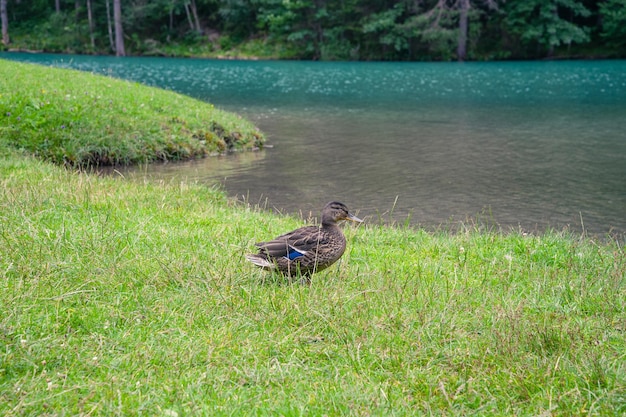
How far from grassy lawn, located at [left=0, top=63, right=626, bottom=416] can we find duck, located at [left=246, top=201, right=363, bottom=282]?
0.20 meters

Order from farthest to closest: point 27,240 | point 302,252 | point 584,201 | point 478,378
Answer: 1. point 584,201
2. point 27,240
3. point 302,252
4. point 478,378

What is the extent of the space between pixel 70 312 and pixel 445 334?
2917mm

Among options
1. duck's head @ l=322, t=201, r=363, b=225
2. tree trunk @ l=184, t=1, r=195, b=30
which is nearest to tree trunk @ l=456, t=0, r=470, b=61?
tree trunk @ l=184, t=1, r=195, b=30

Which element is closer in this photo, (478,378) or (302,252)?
Answer: (478,378)

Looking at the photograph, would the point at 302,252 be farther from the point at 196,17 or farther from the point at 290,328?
the point at 196,17

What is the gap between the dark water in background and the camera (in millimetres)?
12188

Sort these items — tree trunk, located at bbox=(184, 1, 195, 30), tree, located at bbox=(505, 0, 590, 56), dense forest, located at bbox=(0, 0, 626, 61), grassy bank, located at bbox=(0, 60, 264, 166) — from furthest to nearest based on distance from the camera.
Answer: tree trunk, located at bbox=(184, 1, 195, 30) → dense forest, located at bbox=(0, 0, 626, 61) → tree, located at bbox=(505, 0, 590, 56) → grassy bank, located at bbox=(0, 60, 264, 166)

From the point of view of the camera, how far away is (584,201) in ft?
41.0

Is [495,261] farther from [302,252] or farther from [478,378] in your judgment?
[478,378]

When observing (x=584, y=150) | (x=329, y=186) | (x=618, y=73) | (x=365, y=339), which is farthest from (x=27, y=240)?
(x=618, y=73)

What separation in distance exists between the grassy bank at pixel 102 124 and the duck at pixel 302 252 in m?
7.87

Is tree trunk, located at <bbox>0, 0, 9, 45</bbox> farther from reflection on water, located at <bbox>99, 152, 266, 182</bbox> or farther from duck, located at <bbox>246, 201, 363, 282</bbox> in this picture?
duck, located at <bbox>246, 201, 363, 282</bbox>

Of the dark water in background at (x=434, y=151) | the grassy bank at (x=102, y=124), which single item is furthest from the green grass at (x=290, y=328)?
the grassy bank at (x=102, y=124)

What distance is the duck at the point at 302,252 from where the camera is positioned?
5875mm
